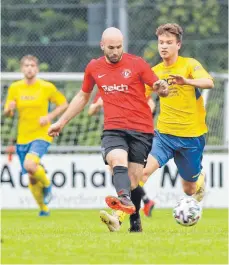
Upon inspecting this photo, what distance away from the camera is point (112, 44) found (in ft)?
35.5

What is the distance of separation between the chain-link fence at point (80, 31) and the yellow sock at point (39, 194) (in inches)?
147

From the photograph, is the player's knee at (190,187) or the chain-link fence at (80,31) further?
the chain-link fence at (80,31)

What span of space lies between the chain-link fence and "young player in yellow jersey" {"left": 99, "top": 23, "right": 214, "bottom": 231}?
723cm

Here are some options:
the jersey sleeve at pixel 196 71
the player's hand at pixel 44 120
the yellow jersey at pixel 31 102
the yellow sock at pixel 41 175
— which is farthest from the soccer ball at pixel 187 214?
the yellow jersey at pixel 31 102

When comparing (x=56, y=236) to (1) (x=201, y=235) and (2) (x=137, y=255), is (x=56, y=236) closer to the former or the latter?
(1) (x=201, y=235)

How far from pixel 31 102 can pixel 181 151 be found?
505cm

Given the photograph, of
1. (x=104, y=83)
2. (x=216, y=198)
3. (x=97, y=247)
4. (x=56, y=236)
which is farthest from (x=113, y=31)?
(x=216, y=198)

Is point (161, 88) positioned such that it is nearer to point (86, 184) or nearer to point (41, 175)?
point (41, 175)

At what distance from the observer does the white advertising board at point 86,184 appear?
19.0 m

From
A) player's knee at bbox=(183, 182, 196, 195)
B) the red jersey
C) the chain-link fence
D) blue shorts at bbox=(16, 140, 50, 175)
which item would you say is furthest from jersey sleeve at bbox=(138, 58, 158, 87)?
the chain-link fence

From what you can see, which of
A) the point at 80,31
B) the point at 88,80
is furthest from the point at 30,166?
the point at 88,80

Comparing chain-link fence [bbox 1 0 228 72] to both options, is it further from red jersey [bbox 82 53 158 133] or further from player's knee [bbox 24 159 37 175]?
red jersey [bbox 82 53 158 133]

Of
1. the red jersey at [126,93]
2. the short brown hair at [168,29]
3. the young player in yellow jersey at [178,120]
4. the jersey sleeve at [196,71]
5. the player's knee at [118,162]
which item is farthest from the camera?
the young player in yellow jersey at [178,120]

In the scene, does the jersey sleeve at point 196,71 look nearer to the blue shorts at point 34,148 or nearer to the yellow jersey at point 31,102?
the blue shorts at point 34,148
